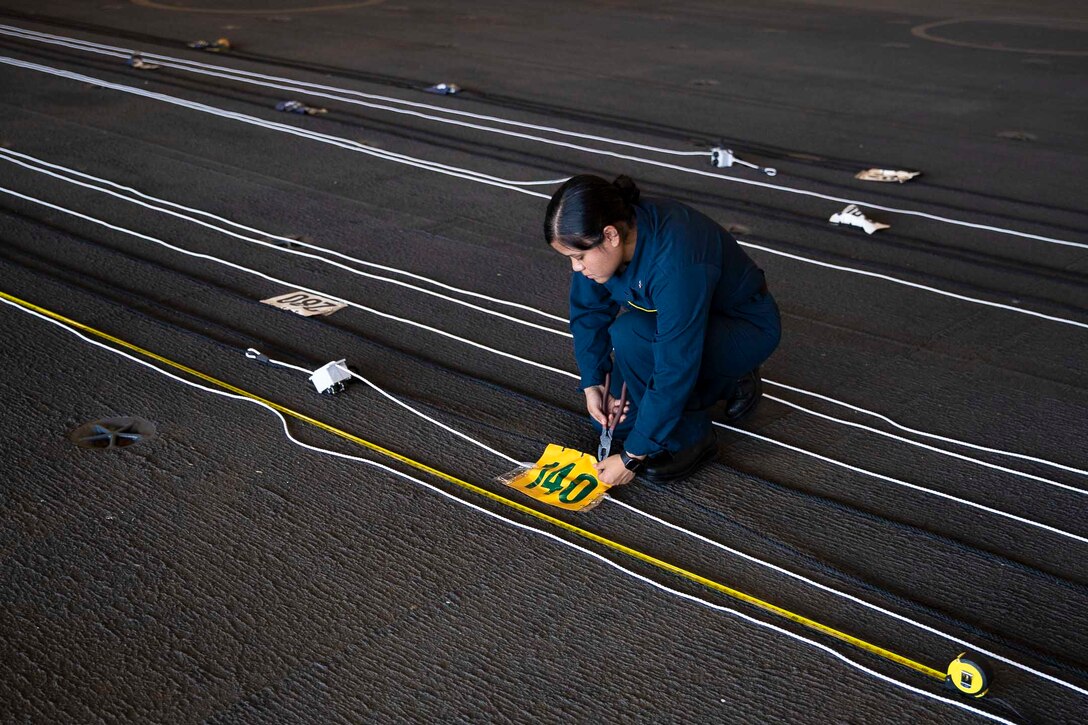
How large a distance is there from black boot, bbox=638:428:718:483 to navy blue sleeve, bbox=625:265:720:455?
0.17 meters

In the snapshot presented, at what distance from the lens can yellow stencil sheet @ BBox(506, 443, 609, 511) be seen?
101 inches

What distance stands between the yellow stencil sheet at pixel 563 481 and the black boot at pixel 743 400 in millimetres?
466

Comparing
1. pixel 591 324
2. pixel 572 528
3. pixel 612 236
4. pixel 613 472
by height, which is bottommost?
pixel 572 528

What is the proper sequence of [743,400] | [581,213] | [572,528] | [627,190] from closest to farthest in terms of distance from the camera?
1. [581,213]
2. [627,190]
3. [572,528]
4. [743,400]

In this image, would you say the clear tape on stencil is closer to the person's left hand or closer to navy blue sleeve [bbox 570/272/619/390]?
the person's left hand

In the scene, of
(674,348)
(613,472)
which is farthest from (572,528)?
(674,348)

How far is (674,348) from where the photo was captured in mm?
2391

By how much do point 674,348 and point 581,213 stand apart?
0.39m

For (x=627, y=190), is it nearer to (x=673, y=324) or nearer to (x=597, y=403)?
(x=673, y=324)

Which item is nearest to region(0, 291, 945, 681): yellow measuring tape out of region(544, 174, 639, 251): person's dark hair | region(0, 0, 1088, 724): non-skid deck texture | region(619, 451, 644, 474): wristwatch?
region(0, 0, 1088, 724): non-skid deck texture

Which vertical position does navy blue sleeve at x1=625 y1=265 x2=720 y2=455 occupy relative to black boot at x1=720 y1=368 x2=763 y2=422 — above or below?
above

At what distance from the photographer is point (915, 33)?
9820mm

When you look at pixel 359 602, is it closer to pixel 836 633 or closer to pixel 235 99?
pixel 836 633

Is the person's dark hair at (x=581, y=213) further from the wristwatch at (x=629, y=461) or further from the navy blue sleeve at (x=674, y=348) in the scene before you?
the wristwatch at (x=629, y=461)
